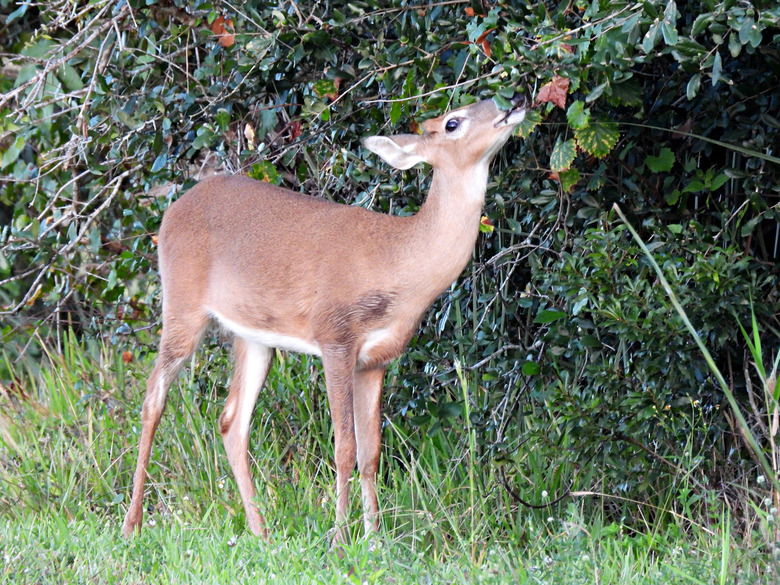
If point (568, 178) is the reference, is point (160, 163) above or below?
below

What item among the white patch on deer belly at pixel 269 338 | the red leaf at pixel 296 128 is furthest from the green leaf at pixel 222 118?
the white patch on deer belly at pixel 269 338

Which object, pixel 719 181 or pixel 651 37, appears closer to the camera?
pixel 651 37

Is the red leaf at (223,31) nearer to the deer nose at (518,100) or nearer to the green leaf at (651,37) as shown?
the deer nose at (518,100)

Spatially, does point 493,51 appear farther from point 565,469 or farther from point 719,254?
point 565,469

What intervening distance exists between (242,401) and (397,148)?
5.14 feet

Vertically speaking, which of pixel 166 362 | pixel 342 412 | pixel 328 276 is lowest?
pixel 166 362

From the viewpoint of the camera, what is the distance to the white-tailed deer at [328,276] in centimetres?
454

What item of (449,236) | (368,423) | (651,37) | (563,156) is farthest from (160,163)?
(651,37)

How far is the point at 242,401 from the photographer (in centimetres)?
544

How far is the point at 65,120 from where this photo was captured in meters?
6.48

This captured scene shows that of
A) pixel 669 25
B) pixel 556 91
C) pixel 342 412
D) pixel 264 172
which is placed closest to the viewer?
pixel 669 25

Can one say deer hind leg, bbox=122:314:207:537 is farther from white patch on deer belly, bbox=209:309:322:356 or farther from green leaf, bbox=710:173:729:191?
green leaf, bbox=710:173:729:191

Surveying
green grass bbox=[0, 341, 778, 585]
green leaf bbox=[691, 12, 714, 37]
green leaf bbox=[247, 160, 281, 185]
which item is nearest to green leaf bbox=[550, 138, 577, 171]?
green leaf bbox=[691, 12, 714, 37]

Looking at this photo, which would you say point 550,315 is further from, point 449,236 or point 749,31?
point 749,31
